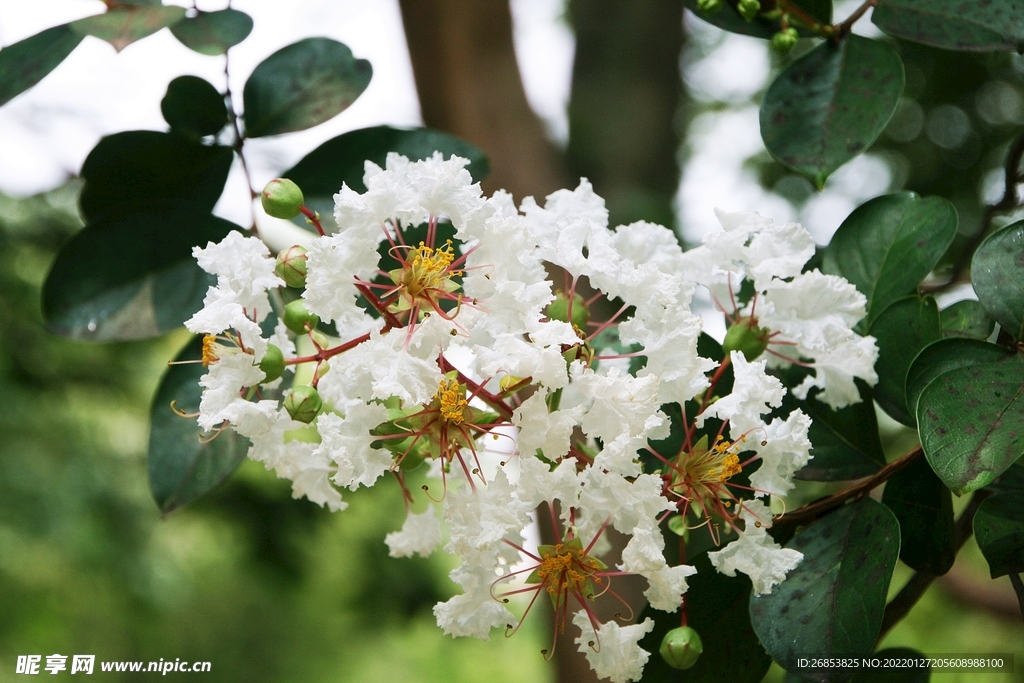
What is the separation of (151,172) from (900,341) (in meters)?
0.67

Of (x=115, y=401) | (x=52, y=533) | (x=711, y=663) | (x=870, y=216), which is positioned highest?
(x=870, y=216)

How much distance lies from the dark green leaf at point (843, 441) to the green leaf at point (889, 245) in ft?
0.27

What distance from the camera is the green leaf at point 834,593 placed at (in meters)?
0.54

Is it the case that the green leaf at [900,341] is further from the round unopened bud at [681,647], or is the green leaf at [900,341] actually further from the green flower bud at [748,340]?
the round unopened bud at [681,647]

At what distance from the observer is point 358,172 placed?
0.73 m

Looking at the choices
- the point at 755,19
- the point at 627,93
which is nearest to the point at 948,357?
the point at 755,19

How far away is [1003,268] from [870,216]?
0.15 m

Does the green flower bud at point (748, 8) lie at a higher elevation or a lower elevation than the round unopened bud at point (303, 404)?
higher

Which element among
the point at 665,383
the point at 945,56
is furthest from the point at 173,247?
the point at 945,56

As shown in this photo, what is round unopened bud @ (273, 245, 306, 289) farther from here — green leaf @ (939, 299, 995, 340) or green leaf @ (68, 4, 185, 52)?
green leaf @ (939, 299, 995, 340)

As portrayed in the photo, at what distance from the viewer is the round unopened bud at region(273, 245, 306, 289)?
1.76ft

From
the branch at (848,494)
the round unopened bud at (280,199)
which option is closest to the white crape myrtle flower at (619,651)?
the branch at (848,494)

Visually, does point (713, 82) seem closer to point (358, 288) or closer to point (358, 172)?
point (358, 172)

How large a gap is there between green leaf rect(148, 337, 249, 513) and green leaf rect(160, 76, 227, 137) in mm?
209
